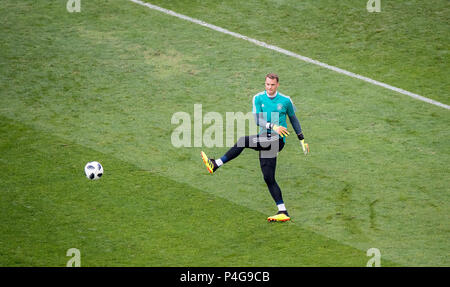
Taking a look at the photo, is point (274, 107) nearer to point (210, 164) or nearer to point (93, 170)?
point (210, 164)

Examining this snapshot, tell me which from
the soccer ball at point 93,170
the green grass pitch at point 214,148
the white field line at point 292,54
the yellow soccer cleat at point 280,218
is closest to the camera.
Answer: the green grass pitch at point 214,148

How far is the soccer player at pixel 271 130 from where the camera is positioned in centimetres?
1016

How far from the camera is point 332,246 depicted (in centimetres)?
950

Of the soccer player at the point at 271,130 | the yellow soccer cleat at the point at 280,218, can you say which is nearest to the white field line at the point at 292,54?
the soccer player at the point at 271,130

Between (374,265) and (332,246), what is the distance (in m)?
0.72

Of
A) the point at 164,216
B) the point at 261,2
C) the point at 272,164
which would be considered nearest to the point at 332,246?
the point at 272,164

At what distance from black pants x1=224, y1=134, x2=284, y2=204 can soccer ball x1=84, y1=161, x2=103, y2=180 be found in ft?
7.18

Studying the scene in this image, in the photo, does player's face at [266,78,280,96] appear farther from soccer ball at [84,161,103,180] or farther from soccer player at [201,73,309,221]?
soccer ball at [84,161,103,180]

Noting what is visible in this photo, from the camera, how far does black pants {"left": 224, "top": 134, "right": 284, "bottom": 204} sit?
10.2 metres

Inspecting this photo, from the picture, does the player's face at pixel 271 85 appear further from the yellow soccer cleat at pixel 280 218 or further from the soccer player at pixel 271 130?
the yellow soccer cleat at pixel 280 218

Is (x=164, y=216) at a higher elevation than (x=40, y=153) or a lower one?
lower

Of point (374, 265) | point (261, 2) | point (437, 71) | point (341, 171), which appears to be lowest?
point (374, 265)

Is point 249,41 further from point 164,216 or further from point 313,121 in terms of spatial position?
point 164,216

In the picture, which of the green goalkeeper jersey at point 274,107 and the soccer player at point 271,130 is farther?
the green goalkeeper jersey at point 274,107
